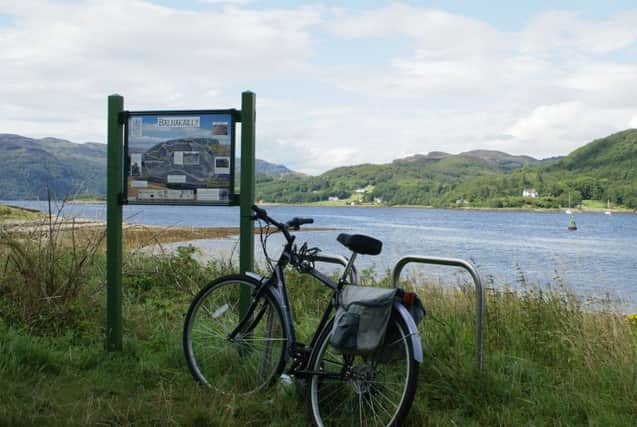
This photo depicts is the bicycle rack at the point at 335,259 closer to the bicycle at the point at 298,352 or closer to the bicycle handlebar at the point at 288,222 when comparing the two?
the bicycle at the point at 298,352

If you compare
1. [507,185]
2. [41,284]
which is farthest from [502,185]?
[41,284]

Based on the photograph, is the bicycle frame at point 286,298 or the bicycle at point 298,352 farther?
the bicycle frame at point 286,298

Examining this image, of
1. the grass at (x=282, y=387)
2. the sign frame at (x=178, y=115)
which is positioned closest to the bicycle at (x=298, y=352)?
the grass at (x=282, y=387)

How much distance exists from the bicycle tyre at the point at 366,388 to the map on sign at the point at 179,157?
203 cm

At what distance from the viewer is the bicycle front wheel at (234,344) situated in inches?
178

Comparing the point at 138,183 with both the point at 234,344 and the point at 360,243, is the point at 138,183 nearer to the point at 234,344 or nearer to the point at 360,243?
the point at 234,344

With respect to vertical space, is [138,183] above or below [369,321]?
above

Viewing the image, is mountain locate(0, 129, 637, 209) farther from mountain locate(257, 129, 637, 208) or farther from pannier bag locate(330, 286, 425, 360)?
pannier bag locate(330, 286, 425, 360)

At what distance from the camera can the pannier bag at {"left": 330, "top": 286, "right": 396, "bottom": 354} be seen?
3596 millimetres

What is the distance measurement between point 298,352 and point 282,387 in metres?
Answer: 0.26

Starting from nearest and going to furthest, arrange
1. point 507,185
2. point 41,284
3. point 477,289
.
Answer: point 477,289, point 41,284, point 507,185

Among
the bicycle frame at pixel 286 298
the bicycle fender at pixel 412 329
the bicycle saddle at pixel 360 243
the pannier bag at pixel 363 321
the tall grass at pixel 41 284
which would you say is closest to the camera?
the bicycle fender at pixel 412 329

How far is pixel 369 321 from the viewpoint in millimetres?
3646

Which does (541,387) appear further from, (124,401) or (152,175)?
(152,175)
